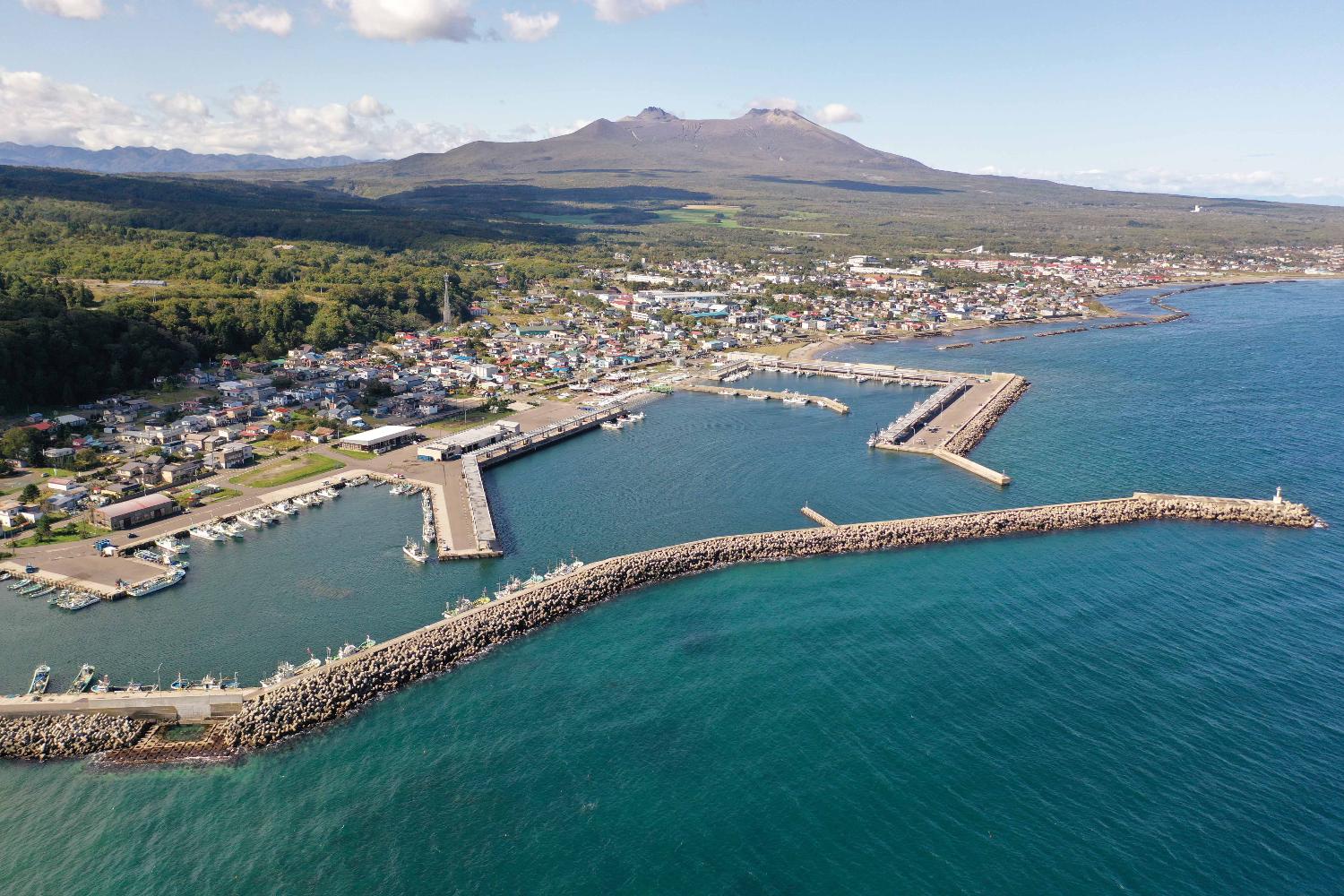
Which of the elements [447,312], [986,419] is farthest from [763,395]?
[447,312]

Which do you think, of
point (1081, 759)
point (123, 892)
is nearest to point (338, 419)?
point (123, 892)

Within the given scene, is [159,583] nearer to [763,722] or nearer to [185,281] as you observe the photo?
[763,722]

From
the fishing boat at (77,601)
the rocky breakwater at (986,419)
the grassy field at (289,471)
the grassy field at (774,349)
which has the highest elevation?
the grassy field at (774,349)

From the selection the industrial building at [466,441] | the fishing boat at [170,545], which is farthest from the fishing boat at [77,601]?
the industrial building at [466,441]

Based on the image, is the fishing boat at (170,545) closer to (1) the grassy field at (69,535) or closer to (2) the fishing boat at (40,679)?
(1) the grassy field at (69,535)

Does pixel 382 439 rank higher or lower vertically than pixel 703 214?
lower
